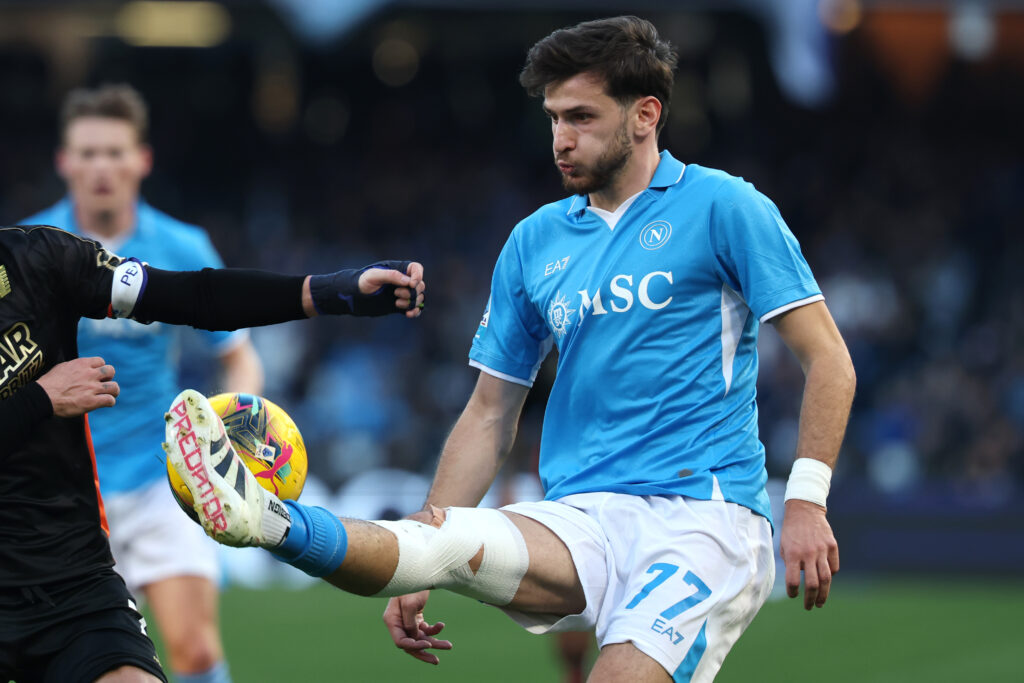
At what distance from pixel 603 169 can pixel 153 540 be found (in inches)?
110

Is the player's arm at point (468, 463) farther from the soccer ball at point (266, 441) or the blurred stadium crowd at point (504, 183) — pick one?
the blurred stadium crowd at point (504, 183)

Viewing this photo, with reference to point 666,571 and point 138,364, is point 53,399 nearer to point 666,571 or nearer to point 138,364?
point 666,571

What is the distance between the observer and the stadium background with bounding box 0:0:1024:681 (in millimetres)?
11398

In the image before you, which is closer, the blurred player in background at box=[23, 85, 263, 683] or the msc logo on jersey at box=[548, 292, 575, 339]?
the msc logo on jersey at box=[548, 292, 575, 339]

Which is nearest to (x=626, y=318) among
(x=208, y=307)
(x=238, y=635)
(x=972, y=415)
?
(x=208, y=307)

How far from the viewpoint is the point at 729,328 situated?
4.36m

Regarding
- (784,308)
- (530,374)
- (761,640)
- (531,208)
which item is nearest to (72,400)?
(530,374)

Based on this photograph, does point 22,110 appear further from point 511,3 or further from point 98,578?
point 98,578

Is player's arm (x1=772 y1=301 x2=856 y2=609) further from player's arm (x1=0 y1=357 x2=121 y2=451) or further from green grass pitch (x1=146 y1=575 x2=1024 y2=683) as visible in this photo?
green grass pitch (x1=146 y1=575 x2=1024 y2=683)

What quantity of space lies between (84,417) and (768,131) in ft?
58.9

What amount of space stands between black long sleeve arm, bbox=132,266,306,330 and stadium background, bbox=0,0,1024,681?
509 cm

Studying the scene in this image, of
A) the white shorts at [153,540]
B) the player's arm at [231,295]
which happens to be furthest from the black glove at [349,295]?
the white shorts at [153,540]

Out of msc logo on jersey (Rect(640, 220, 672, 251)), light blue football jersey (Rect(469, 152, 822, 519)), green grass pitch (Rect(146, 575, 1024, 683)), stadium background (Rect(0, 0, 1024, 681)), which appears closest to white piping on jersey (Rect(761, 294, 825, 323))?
light blue football jersey (Rect(469, 152, 822, 519))

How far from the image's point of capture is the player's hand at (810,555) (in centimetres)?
385
